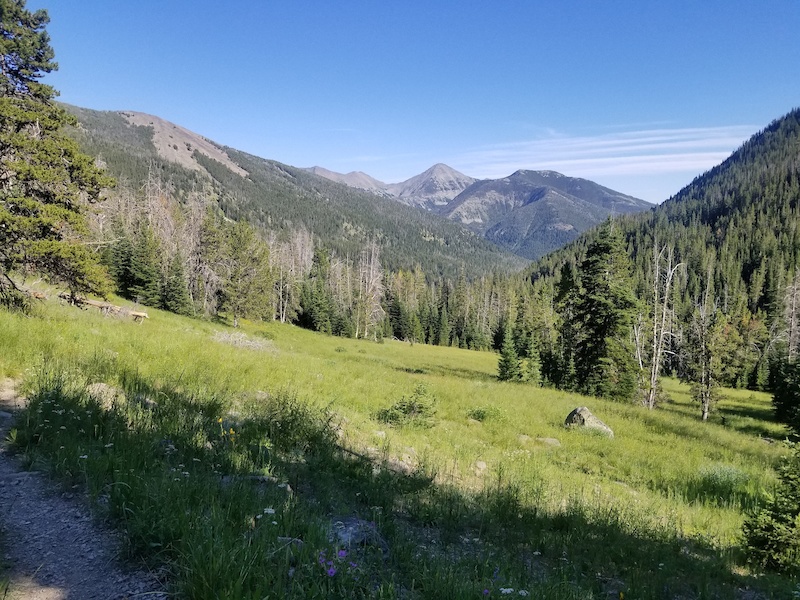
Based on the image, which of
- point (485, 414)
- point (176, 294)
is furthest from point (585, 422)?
point (176, 294)

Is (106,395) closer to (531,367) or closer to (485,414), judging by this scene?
(485,414)

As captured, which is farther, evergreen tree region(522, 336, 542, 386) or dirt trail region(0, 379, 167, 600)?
evergreen tree region(522, 336, 542, 386)

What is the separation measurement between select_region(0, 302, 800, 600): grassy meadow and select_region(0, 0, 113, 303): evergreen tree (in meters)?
2.27

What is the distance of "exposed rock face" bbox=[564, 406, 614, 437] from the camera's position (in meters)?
14.4

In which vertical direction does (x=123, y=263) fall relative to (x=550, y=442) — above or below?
above

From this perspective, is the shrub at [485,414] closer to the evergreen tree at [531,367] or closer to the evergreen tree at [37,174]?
the evergreen tree at [37,174]

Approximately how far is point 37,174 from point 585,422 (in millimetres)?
19688

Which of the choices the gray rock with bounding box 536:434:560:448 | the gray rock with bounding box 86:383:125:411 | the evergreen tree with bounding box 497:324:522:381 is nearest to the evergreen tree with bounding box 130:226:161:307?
the evergreen tree with bounding box 497:324:522:381

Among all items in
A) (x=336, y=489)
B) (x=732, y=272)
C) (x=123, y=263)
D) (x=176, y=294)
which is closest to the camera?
(x=336, y=489)

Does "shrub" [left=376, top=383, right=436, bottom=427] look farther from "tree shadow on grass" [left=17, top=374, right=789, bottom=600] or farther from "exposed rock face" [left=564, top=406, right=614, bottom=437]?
"exposed rock face" [left=564, top=406, right=614, bottom=437]

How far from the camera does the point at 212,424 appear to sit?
6238mm

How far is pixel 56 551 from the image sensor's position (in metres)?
2.88

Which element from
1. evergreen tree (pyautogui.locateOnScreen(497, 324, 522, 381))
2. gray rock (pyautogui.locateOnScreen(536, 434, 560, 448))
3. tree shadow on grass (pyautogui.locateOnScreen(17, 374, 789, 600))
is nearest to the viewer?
tree shadow on grass (pyautogui.locateOnScreen(17, 374, 789, 600))

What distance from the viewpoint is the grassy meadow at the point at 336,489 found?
300 centimetres
